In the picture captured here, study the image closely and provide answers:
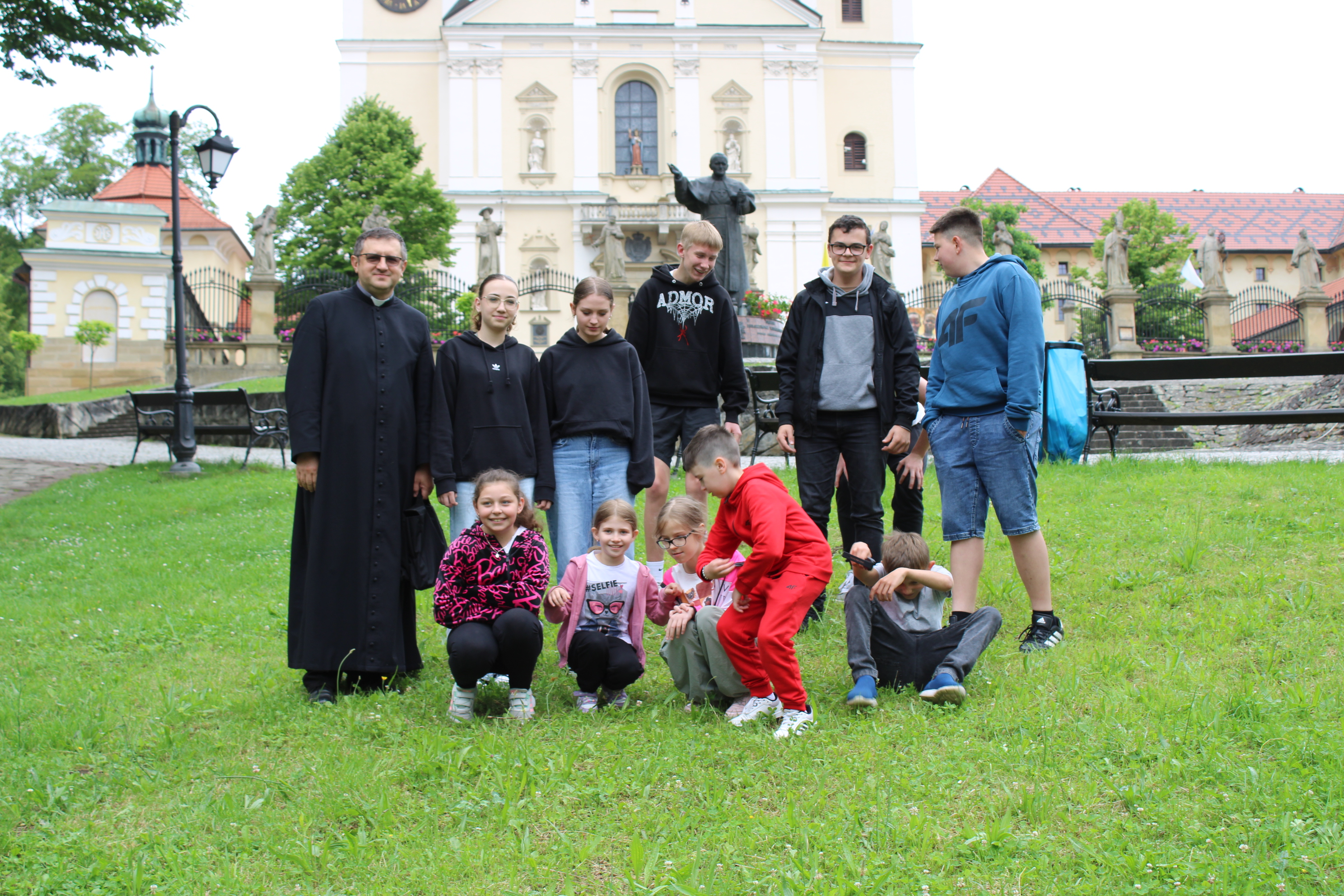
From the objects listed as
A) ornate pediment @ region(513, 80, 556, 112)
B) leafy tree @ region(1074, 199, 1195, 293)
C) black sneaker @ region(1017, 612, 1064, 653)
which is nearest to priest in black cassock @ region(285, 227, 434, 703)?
black sneaker @ region(1017, 612, 1064, 653)

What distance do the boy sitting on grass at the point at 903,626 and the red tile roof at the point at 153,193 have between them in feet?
129

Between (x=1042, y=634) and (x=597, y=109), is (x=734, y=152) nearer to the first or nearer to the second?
(x=597, y=109)

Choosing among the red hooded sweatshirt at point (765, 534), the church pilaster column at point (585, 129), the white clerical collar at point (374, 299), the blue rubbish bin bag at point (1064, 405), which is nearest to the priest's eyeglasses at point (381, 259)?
the white clerical collar at point (374, 299)

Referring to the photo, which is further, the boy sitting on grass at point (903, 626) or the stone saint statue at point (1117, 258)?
the stone saint statue at point (1117, 258)

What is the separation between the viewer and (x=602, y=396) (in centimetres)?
500

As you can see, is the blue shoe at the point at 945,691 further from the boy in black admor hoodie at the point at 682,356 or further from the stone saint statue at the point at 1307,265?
the stone saint statue at the point at 1307,265

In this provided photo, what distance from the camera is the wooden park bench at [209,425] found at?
44.5 feet

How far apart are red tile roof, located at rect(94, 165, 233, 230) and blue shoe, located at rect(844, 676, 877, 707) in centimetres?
3942

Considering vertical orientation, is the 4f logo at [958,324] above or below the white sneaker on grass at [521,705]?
above

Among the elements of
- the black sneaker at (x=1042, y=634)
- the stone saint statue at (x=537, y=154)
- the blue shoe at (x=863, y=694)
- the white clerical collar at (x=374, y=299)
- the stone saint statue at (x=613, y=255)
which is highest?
the stone saint statue at (x=537, y=154)

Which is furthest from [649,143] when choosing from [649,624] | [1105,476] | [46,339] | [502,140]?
[649,624]

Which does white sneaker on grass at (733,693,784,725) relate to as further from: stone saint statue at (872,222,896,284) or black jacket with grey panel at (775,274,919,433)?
stone saint statue at (872,222,896,284)

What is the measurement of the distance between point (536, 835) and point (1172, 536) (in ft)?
15.6

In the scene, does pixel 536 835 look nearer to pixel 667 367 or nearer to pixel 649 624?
pixel 649 624
